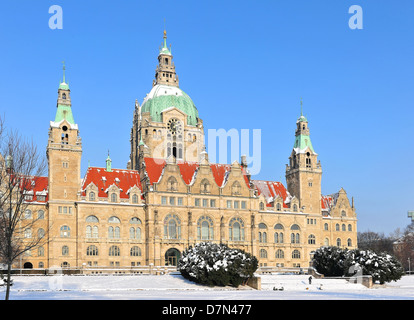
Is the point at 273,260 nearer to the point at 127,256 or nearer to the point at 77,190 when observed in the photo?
the point at 127,256

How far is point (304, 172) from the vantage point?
112 metres

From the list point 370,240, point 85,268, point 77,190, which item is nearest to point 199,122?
point 77,190

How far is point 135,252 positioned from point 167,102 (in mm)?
36160

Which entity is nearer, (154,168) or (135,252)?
(135,252)

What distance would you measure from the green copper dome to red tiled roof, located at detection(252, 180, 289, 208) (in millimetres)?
19620

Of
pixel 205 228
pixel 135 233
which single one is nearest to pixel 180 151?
pixel 205 228

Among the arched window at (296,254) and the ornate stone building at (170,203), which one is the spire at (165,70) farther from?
the arched window at (296,254)

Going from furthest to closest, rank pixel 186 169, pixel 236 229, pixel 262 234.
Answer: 1. pixel 262 234
2. pixel 186 169
3. pixel 236 229

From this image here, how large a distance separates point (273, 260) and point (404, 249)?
47.1 meters

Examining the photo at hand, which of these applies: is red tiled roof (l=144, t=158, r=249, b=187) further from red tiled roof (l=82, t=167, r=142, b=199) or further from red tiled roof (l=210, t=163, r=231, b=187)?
red tiled roof (l=82, t=167, r=142, b=199)

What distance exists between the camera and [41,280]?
66.8 m

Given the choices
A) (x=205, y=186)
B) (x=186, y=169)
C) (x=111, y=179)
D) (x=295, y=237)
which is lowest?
(x=295, y=237)

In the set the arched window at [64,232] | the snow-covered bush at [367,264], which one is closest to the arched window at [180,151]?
the arched window at [64,232]

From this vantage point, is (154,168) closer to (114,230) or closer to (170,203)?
(170,203)
